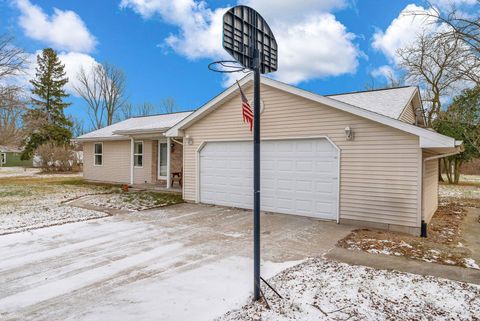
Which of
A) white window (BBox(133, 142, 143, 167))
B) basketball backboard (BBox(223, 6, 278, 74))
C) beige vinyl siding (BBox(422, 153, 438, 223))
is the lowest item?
beige vinyl siding (BBox(422, 153, 438, 223))

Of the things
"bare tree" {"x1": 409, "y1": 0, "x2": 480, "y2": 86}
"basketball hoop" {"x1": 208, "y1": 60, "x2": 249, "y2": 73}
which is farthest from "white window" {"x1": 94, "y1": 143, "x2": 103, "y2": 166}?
"bare tree" {"x1": 409, "y1": 0, "x2": 480, "y2": 86}

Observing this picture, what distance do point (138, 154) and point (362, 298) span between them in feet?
42.3

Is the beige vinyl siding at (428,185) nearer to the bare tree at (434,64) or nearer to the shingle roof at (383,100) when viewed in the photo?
the shingle roof at (383,100)

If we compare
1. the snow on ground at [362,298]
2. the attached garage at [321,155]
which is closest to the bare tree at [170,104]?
the attached garage at [321,155]

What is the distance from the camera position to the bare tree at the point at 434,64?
9.23m

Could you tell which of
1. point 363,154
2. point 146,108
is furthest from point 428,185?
point 146,108

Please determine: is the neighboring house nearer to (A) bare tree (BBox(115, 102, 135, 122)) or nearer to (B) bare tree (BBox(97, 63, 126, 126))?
(B) bare tree (BBox(97, 63, 126, 126))

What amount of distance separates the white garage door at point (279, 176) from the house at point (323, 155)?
0.03 metres

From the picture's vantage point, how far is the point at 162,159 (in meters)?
14.2

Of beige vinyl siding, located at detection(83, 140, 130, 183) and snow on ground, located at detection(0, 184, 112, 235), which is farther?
beige vinyl siding, located at detection(83, 140, 130, 183)

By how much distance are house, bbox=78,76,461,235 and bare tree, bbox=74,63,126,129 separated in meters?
27.8

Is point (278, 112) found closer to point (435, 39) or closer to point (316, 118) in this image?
point (316, 118)

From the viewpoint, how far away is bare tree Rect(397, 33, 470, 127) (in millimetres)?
9234

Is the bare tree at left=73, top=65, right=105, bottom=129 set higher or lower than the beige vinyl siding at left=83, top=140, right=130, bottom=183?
higher
